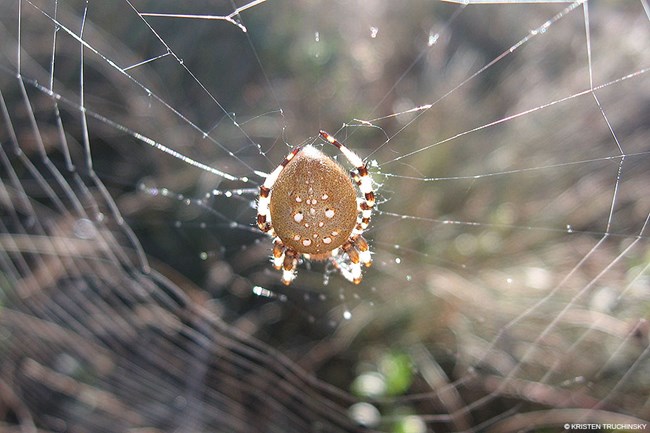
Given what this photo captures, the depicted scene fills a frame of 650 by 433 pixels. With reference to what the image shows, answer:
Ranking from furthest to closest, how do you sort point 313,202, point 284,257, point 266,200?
point 284,257 < point 266,200 < point 313,202

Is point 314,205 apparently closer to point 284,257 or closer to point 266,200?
point 266,200

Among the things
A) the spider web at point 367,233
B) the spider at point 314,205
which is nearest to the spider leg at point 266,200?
the spider at point 314,205

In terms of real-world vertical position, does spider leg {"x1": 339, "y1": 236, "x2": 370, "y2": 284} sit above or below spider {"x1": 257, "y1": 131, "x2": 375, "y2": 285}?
above

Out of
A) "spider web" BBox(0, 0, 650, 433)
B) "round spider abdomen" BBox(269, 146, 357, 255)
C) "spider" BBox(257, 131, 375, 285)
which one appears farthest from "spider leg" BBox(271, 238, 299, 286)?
"spider web" BBox(0, 0, 650, 433)

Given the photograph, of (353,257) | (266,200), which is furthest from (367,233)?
(266,200)

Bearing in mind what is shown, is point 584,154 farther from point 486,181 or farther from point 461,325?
point 461,325

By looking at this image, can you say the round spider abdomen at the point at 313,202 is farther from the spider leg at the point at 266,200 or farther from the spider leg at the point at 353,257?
the spider leg at the point at 353,257

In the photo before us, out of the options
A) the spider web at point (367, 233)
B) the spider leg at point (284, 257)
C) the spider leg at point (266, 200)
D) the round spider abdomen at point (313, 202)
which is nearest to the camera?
the round spider abdomen at point (313, 202)

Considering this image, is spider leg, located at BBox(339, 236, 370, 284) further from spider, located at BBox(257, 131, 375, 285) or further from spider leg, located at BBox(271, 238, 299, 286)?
spider leg, located at BBox(271, 238, 299, 286)
